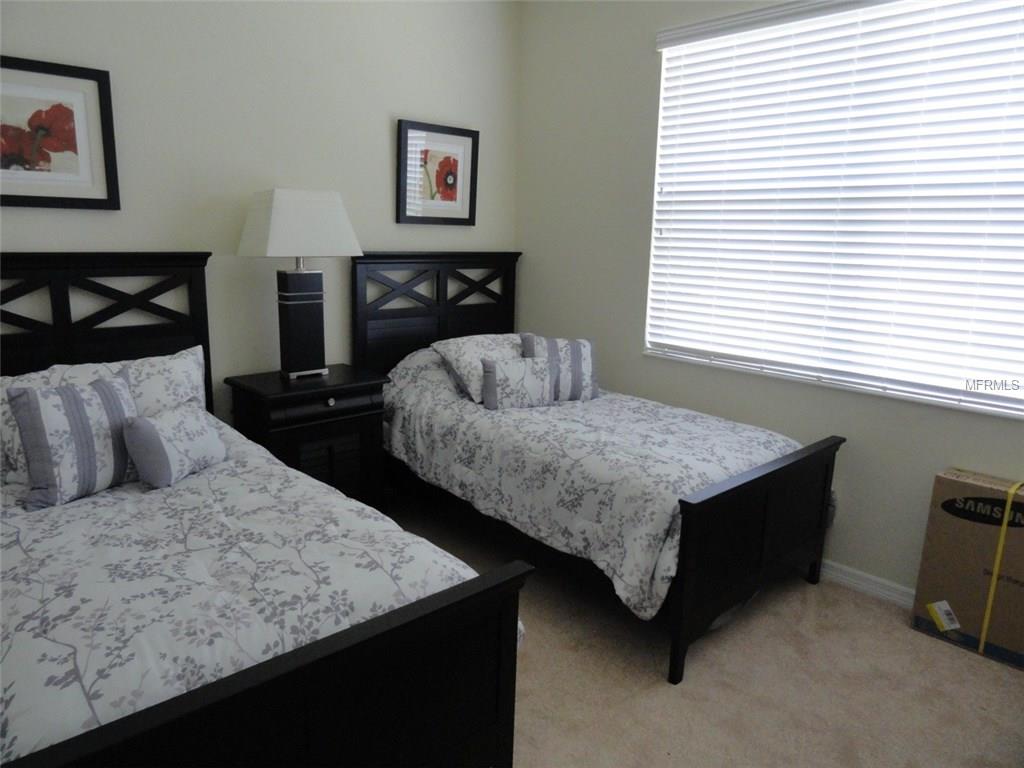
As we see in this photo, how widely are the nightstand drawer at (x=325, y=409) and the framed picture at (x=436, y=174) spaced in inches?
40.5

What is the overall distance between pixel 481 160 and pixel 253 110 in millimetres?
1311

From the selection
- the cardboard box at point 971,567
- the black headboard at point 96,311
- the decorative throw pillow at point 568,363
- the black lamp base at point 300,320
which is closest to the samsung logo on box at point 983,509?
the cardboard box at point 971,567

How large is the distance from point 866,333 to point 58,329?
3.10m

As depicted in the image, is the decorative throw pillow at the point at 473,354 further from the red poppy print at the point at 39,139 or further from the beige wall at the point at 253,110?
the red poppy print at the point at 39,139

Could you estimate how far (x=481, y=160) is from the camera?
3.94 metres

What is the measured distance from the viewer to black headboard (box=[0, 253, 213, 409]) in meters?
2.51

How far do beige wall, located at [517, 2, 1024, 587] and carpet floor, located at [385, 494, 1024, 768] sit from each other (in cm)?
46

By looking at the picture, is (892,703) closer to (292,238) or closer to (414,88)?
(292,238)

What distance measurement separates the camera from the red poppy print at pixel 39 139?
2467mm

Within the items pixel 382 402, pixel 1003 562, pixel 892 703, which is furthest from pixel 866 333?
pixel 382 402

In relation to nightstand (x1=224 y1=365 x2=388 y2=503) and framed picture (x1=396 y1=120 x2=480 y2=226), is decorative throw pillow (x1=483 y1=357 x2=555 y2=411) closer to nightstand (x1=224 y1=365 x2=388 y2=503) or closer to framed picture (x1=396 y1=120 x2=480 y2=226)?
nightstand (x1=224 y1=365 x2=388 y2=503)

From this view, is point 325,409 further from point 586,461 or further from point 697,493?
point 697,493

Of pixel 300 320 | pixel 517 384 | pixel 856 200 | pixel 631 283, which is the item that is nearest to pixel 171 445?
pixel 300 320

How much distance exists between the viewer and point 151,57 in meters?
2.74
